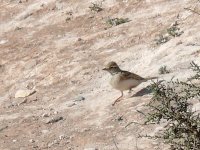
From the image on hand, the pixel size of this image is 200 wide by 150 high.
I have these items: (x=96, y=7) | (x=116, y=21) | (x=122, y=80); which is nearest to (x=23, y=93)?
(x=122, y=80)

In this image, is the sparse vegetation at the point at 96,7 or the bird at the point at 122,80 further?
the sparse vegetation at the point at 96,7

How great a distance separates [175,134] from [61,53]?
12.8 m

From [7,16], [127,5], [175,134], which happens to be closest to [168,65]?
[127,5]

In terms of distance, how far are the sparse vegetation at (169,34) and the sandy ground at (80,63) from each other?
22 cm

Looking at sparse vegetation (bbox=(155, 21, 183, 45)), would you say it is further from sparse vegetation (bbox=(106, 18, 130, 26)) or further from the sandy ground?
sparse vegetation (bbox=(106, 18, 130, 26))

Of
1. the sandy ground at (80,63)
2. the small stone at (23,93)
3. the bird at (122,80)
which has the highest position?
the bird at (122,80)

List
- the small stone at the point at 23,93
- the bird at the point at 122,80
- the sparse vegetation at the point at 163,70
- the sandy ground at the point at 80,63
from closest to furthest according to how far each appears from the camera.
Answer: the sandy ground at the point at 80,63, the bird at the point at 122,80, the sparse vegetation at the point at 163,70, the small stone at the point at 23,93

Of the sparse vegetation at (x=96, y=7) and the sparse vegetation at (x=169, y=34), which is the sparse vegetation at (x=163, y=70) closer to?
the sparse vegetation at (x=169, y=34)

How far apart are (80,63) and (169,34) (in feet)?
9.96

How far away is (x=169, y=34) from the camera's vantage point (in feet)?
59.4

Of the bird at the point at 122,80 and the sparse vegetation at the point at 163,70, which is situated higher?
the bird at the point at 122,80

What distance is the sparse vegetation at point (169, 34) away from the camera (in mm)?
17859

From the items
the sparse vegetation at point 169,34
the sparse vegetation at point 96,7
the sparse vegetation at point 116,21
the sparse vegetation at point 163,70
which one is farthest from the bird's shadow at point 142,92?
the sparse vegetation at point 96,7

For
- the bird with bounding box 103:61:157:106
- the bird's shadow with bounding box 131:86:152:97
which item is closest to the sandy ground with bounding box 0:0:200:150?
the bird's shadow with bounding box 131:86:152:97
